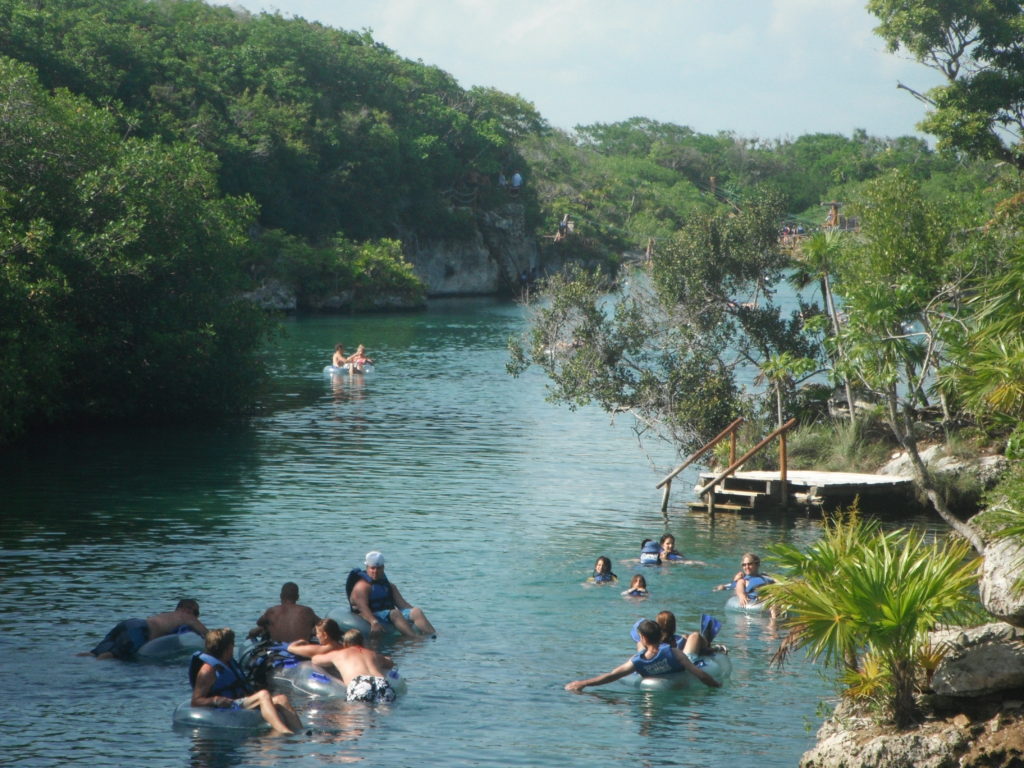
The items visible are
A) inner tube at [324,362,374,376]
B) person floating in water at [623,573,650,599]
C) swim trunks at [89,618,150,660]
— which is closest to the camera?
swim trunks at [89,618,150,660]

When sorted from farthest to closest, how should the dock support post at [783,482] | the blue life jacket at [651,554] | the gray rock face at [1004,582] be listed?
the dock support post at [783,482] < the blue life jacket at [651,554] < the gray rock face at [1004,582]

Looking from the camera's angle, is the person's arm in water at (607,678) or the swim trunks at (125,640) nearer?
the person's arm in water at (607,678)

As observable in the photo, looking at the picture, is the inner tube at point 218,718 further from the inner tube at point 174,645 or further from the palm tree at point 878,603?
the palm tree at point 878,603

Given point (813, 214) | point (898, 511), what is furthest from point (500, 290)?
point (898, 511)

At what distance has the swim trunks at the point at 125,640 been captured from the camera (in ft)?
57.2

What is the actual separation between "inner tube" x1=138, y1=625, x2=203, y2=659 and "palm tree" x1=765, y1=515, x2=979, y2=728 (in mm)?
8977

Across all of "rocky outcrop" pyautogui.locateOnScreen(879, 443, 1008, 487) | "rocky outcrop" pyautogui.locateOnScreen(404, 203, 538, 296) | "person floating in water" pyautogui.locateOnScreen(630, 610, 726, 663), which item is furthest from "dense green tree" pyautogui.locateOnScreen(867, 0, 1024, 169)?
"rocky outcrop" pyautogui.locateOnScreen(404, 203, 538, 296)

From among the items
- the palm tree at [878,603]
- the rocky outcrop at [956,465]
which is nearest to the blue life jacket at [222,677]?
the palm tree at [878,603]

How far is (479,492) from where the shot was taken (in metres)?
30.7

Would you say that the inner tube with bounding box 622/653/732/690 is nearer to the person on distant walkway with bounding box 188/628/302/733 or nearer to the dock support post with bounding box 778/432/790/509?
the person on distant walkway with bounding box 188/628/302/733

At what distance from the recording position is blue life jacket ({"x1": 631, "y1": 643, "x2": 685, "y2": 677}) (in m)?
16.8

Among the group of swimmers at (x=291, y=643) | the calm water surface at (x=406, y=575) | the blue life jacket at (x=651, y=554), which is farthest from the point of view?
the blue life jacket at (x=651, y=554)

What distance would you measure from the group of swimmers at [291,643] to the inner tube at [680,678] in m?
3.32

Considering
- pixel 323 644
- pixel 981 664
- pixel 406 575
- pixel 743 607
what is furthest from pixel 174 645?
pixel 981 664
